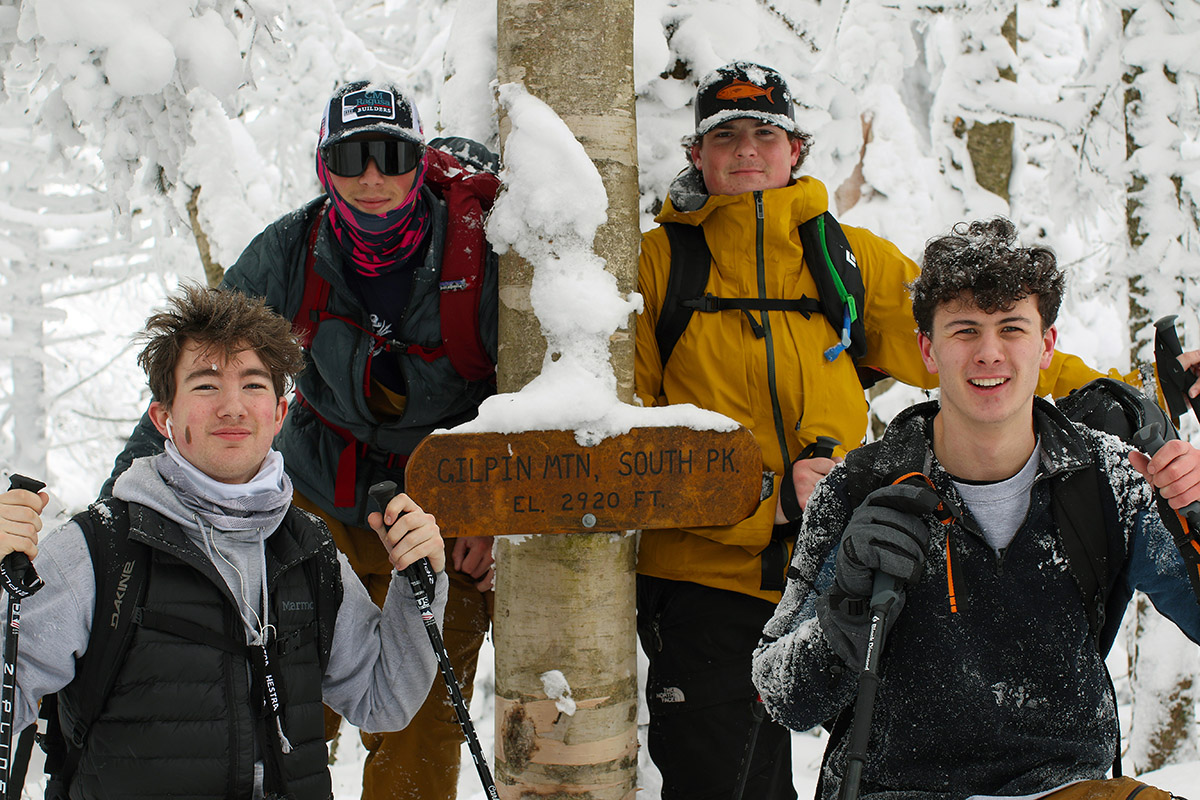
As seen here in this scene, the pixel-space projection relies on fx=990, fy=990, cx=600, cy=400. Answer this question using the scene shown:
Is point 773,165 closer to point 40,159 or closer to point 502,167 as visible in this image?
point 502,167

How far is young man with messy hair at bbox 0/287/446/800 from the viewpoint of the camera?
2.14 meters

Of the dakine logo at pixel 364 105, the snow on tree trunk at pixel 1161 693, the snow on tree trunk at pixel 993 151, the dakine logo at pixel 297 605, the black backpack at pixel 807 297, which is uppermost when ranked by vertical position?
the snow on tree trunk at pixel 993 151

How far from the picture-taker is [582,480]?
8.64ft

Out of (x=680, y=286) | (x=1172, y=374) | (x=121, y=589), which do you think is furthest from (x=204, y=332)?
(x=1172, y=374)

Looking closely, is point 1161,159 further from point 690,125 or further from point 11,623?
point 11,623

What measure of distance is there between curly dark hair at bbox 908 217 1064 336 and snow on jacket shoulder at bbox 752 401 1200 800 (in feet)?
1.06

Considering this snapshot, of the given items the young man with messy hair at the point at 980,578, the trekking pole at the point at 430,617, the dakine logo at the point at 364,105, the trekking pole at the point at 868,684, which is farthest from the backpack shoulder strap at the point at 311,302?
the trekking pole at the point at 868,684

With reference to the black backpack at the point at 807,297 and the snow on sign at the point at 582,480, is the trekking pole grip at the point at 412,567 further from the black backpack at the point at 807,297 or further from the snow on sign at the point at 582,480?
the black backpack at the point at 807,297

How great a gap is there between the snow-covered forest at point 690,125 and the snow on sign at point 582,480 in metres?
1.07

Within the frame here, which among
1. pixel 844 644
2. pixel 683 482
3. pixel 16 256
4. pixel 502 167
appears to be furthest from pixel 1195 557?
pixel 16 256

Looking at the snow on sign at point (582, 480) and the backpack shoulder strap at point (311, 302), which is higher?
the backpack shoulder strap at point (311, 302)

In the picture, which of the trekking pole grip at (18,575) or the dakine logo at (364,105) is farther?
the dakine logo at (364,105)

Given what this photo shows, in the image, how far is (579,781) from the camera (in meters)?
2.71

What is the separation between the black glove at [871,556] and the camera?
2.16 m
